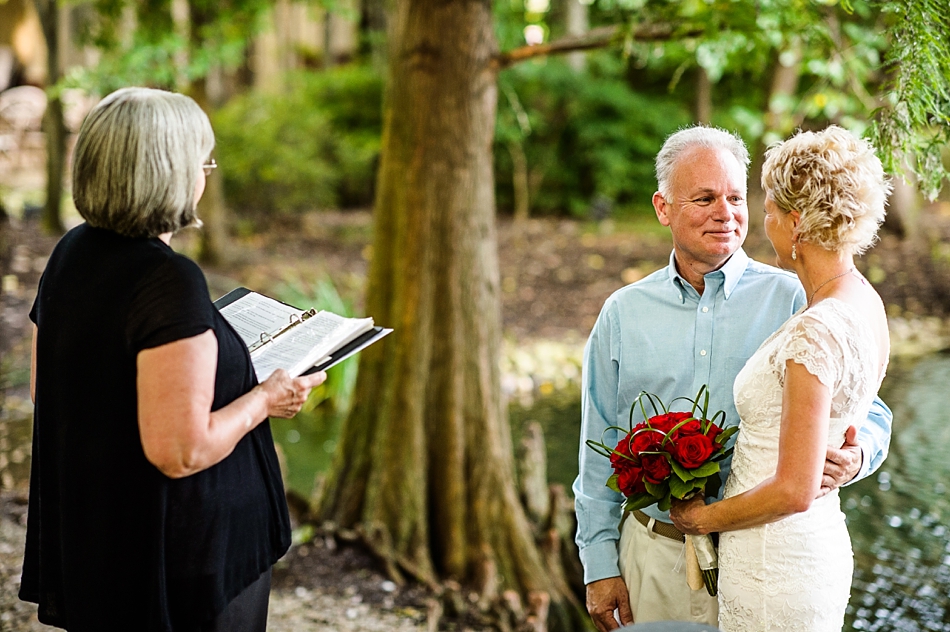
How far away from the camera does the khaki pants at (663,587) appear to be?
2521 mm

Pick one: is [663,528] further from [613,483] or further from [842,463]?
[842,463]

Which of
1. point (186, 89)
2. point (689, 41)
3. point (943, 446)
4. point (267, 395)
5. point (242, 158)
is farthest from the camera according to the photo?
point (242, 158)

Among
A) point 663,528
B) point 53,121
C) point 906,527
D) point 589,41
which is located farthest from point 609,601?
point 53,121

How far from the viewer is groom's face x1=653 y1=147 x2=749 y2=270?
98.3 inches

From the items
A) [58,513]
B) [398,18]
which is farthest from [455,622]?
[398,18]

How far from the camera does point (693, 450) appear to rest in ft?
7.34

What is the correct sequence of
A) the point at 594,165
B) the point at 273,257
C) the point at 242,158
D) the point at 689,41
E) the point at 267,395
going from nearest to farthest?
the point at 267,395, the point at 689,41, the point at 273,257, the point at 242,158, the point at 594,165

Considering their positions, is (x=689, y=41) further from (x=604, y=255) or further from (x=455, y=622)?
(x=604, y=255)

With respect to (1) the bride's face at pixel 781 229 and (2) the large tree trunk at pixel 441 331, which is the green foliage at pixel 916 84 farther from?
(2) the large tree trunk at pixel 441 331

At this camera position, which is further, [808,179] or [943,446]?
[943,446]

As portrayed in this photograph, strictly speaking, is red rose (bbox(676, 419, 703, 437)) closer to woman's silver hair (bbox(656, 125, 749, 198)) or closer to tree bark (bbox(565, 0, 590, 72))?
woman's silver hair (bbox(656, 125, 749, 198))

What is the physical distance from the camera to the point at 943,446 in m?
6.98

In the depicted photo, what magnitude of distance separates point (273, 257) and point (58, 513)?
1044 cm

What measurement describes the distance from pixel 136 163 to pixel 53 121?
35.1 ft
